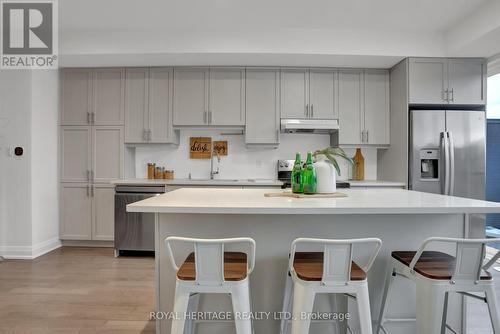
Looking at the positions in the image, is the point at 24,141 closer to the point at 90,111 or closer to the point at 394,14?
the point at 90,111

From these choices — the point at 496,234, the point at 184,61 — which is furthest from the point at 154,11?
the point at 496,234

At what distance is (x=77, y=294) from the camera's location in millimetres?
2566

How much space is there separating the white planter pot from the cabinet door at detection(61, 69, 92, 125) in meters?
3.29

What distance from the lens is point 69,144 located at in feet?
13.0

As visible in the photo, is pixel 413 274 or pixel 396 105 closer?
pixel 413 274

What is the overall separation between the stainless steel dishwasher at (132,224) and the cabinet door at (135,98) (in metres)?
0.73

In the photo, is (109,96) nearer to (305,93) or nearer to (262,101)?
(262,101)

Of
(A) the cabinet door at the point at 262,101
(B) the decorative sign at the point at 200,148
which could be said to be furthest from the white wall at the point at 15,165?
(A) the cabinet door at the point at 262,101

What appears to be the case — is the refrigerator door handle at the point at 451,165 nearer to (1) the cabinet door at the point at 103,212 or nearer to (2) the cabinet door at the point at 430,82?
(2) the cabinet door at the point at 430,82

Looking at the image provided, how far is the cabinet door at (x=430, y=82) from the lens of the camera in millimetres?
3555

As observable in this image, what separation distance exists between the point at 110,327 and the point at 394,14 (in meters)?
3.82

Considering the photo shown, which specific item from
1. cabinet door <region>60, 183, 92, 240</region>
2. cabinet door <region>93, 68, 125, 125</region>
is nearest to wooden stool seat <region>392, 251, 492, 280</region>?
cabinet door <region>93, 68, 125, 125</region>

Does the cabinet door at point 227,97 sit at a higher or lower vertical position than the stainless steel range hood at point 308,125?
higher

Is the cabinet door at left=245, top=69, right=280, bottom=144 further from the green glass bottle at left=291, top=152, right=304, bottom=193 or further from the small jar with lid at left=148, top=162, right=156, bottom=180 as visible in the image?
the green glass bottle at left=291, top=152, right=304, bottom=193
